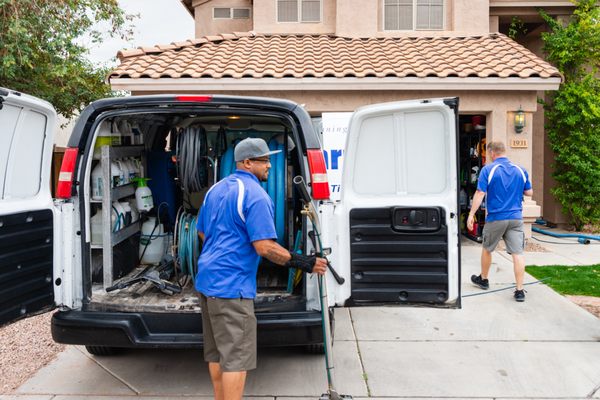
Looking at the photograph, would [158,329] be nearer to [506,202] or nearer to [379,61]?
[506,202]

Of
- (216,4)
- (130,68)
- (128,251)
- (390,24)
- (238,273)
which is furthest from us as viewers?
(216,4)

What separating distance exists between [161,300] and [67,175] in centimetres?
121

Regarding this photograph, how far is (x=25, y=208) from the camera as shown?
3.58m

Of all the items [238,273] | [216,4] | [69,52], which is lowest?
[238,273]

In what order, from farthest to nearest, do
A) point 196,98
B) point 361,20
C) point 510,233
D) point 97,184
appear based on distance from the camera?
point 361,20
point 510,233
point 97,184
point 196,98

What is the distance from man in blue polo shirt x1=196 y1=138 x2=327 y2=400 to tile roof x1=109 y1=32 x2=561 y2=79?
6225 mm

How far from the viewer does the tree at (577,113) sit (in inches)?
423

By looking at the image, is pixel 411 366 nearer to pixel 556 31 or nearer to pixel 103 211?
pixel 103 211

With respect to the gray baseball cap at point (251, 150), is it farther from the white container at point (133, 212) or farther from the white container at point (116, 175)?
the white container at point (133, 212)

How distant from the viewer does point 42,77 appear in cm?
1226

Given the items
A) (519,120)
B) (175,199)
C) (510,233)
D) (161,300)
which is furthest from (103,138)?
(519,120)

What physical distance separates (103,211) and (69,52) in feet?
28.1

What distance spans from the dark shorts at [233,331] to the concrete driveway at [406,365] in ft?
2.67

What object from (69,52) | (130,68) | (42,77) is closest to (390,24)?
(130,68)
